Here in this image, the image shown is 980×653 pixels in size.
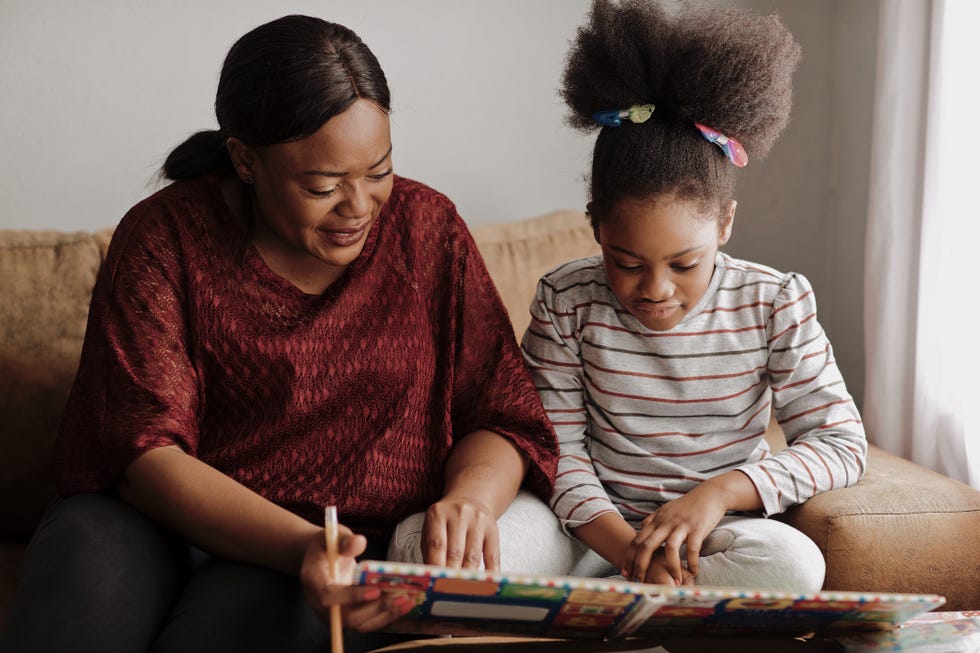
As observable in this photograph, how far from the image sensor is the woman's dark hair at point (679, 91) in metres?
1.27

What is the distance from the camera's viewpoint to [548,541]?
1320 millimetres

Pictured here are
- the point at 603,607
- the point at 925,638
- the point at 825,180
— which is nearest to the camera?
the point at 603,607

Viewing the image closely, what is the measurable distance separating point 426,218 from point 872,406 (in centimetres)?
94

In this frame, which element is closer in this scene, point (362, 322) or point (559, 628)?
point (559, 628)

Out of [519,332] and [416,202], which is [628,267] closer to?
[416,202]

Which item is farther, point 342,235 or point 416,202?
point 416,202

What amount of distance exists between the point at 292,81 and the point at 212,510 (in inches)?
19.9

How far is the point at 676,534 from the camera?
1206 mm

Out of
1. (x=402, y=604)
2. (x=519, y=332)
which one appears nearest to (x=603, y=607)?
(x=402, y=604)

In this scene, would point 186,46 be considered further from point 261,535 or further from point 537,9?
point 261,535

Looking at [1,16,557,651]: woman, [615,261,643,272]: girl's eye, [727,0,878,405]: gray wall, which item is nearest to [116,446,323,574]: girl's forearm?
[1,16,557,651]: woman

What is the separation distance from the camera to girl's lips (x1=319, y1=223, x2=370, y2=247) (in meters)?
1.24

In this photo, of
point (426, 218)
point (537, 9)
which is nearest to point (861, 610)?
point (426, 218)

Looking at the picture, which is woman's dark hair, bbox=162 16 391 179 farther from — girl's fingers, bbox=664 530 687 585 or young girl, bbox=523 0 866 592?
girl's fingers, bbox=664 530 687 585
